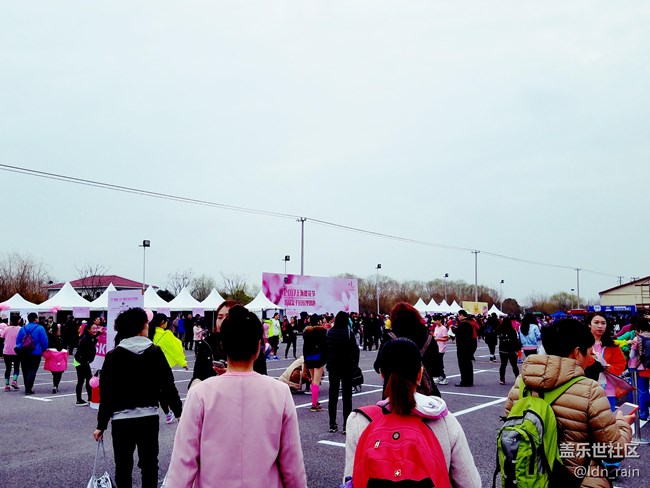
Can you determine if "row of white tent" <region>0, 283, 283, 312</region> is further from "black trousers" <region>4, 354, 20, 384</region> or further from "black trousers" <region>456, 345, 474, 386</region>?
"black trousers" <region>456, 345, 474, 386</region>

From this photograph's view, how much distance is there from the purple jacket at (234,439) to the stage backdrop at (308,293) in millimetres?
21619

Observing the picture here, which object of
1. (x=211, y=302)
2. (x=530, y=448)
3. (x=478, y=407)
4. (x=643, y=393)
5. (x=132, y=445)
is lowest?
(x=478, y=407)

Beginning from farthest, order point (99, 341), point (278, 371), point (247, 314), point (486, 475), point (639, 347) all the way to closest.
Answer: point (278, 371) → point (99, 341) → point (639, 347) → point (486, 475) → point (247, 314)

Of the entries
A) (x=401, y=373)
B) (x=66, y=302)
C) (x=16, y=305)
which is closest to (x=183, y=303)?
(x=66, y=302)

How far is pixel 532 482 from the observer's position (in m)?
2.86

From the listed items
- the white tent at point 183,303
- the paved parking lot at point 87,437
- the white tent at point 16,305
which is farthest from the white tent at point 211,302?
the paved parking lot at point 87,437

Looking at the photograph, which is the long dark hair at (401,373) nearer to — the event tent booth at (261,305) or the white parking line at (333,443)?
the white parking line at (333,443)

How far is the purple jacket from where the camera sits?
2.64 m

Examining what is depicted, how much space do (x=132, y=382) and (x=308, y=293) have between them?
21215mm

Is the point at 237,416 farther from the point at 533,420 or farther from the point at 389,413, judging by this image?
the point at 533,420

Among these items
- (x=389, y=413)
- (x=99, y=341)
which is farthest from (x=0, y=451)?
(x=389, y=413)

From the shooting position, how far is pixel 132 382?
468 cm

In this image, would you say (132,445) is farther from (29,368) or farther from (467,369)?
(467,369)

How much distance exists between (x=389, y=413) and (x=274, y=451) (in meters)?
0.60
